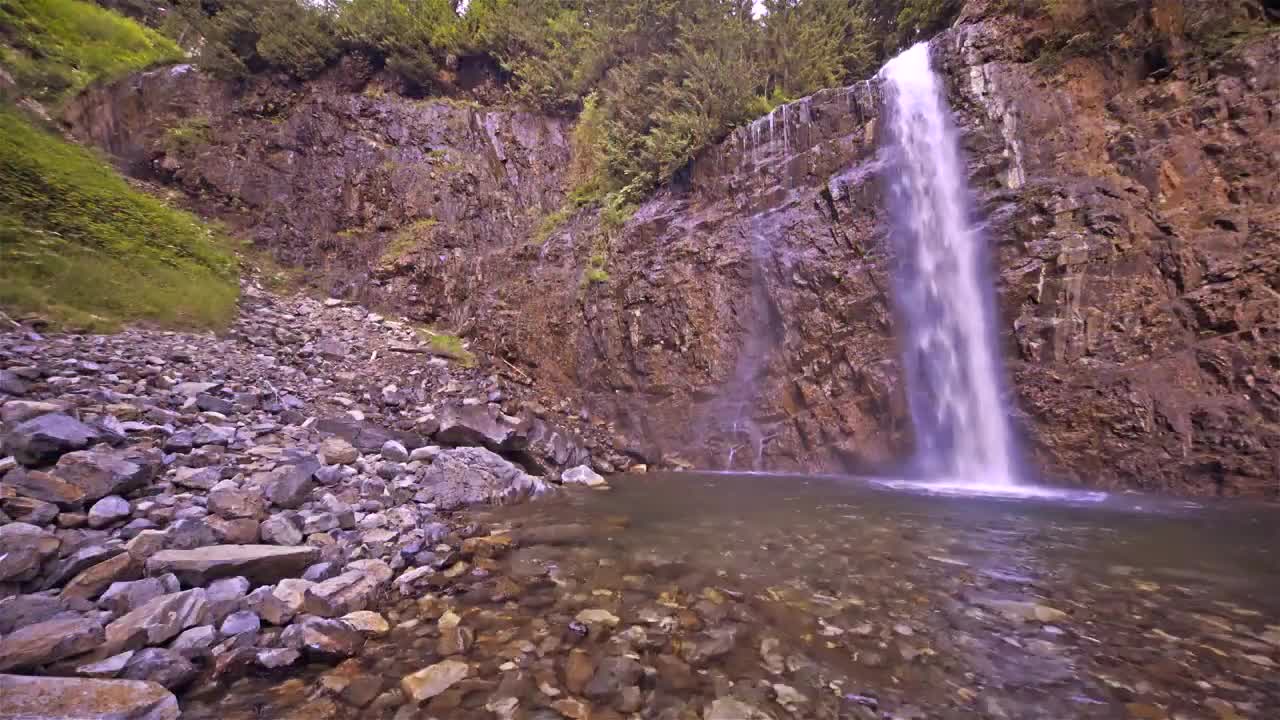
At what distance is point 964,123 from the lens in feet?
25.5

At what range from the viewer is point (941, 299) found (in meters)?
7.45

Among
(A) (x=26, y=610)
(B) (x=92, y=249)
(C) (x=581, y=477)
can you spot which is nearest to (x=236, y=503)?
(A) (x=26, y=610)

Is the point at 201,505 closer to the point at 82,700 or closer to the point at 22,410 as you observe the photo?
the point at 22,410

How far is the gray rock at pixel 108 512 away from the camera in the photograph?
3.00 meters

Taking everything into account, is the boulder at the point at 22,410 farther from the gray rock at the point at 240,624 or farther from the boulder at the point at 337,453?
the gray rock at the point at 240,624

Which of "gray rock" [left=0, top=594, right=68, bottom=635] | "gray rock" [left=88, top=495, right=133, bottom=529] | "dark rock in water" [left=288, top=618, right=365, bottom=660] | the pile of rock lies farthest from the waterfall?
"gray rock" [left=88, top=495, right=133, bottom=529]

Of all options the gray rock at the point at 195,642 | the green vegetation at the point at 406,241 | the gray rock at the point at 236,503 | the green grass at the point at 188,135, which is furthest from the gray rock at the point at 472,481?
the green grass at the point at 188,135

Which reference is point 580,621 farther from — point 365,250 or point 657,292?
point 365,250

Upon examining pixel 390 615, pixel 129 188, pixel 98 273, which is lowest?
pixel 390 615

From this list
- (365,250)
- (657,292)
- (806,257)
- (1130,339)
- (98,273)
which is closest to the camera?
(1130,339)

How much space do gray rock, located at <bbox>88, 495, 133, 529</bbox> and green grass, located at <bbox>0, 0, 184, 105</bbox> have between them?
13612 millimetres

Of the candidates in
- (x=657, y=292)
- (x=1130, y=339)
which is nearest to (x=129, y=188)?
(x=657, y=292)

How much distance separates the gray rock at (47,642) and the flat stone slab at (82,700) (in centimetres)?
23

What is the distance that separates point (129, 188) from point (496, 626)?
13.0 m
